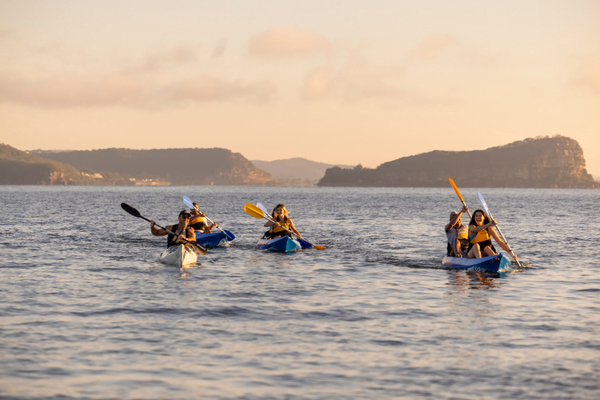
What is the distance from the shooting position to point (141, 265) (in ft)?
65.9

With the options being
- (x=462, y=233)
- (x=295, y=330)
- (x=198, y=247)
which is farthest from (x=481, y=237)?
(x=198, y=247)

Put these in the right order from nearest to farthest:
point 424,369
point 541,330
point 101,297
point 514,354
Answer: point 424,369 < point 514,354 < point 541,330 < point 101,297

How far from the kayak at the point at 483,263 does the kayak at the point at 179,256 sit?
897 cm

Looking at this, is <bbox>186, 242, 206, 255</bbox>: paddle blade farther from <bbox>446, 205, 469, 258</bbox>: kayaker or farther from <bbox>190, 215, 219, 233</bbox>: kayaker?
<bbox>446, 205, 469, 258</bbox>: kayaker

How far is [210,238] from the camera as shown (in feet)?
85.4

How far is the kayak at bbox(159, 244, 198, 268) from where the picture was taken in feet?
63.5

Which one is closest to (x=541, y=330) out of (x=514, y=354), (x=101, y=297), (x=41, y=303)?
(x=514, y=354)

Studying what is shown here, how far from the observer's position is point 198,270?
19062 mm

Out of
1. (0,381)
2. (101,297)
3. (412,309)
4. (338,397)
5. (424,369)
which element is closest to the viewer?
(338,397)

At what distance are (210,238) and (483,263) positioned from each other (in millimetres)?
12612

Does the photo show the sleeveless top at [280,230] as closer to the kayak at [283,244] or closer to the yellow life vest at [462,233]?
the kayak at [283,244]

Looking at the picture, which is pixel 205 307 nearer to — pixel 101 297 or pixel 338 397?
pixel 101 297

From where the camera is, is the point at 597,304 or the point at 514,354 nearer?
the point at 514,354

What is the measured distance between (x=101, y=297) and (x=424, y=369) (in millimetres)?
8551
